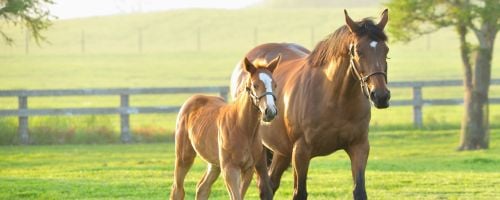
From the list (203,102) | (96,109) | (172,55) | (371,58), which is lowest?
(172,55)

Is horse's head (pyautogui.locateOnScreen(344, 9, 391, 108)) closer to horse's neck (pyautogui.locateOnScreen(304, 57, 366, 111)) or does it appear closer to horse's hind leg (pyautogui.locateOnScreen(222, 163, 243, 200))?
horse's neck (pyautogui.locateOnScreen(304, 57, 366, 111))

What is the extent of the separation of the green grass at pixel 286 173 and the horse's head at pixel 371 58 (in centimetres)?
398

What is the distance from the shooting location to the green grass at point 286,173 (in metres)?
14.2

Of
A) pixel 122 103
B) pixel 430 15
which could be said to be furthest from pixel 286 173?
pixel 122 103

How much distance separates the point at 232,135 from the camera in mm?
10000

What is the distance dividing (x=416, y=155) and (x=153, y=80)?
31826 mm

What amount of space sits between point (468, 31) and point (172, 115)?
1667 cm

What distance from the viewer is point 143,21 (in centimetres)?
8238

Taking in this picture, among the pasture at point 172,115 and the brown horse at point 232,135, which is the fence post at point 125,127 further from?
the brown horse at point 232,135

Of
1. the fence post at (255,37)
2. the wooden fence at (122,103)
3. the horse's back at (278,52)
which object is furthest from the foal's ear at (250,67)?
Answer: the fence post at (255,37)

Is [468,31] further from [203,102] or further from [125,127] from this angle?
[203,102]

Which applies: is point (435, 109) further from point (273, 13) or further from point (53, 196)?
point (273, 13)

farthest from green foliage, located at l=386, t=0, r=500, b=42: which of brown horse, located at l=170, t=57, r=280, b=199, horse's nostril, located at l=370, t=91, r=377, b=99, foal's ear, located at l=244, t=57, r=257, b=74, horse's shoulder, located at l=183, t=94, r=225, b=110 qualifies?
foal's ear, located at l=244, t=57, r=257, b=74

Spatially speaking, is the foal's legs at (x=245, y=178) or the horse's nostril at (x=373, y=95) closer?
the horse's nostril at (x=373, y=95)
